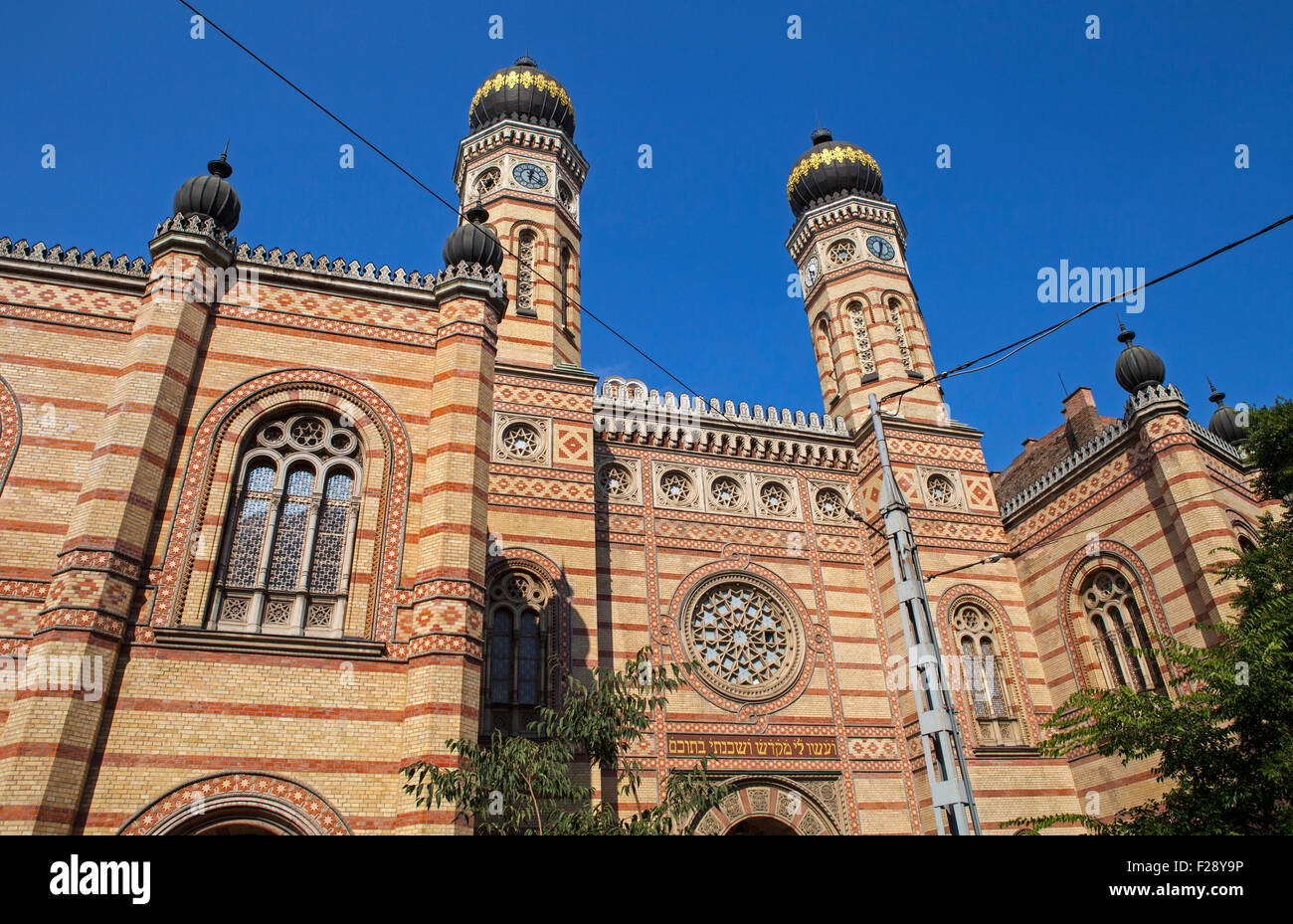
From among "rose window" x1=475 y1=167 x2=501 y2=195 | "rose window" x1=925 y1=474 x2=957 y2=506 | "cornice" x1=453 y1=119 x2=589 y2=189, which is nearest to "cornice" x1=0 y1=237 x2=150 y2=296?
"rose window" x1=475 y1=167 x2=501 y2=195

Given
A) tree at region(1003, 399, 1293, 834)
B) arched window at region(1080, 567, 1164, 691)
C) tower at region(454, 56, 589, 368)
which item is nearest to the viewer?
tree at region(1003, 399, 1293, 834)

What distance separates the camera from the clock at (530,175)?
2133 centimetres

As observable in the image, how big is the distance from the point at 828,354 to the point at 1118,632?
32.5 feet

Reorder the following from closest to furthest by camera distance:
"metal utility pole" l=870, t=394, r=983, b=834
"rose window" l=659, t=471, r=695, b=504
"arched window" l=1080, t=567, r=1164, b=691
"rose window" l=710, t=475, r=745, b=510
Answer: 1. "metal utility pole" l=870, t=394, r=983, b=834
2. "arched window" l=1080, t=567, r=1164, b=691
3. "rose window" l=659, t=471, r=695, b=504
4. "rose window" l=710, t=475, r=745, b=510

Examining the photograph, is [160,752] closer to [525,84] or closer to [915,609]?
[915,609]

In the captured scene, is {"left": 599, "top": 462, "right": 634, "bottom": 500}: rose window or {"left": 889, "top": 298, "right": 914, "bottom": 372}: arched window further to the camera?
{"left": 889, "top": 298, "right": 914, "bottom": 372}: arched window

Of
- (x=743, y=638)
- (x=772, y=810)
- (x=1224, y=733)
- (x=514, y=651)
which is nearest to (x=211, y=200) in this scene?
(x=514, y=651)

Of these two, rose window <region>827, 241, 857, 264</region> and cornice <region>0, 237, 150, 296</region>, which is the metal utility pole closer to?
cornice <region>0, 237, 150, 296</region>

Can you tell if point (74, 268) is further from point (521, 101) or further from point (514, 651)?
point (521, 101)

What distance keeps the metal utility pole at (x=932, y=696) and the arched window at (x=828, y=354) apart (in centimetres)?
1402

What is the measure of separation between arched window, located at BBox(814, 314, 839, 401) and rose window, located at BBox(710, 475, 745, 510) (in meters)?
5.04

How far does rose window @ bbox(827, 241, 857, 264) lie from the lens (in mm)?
23828

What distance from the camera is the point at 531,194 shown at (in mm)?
21156

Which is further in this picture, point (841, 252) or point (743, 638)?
point (841, 252)
